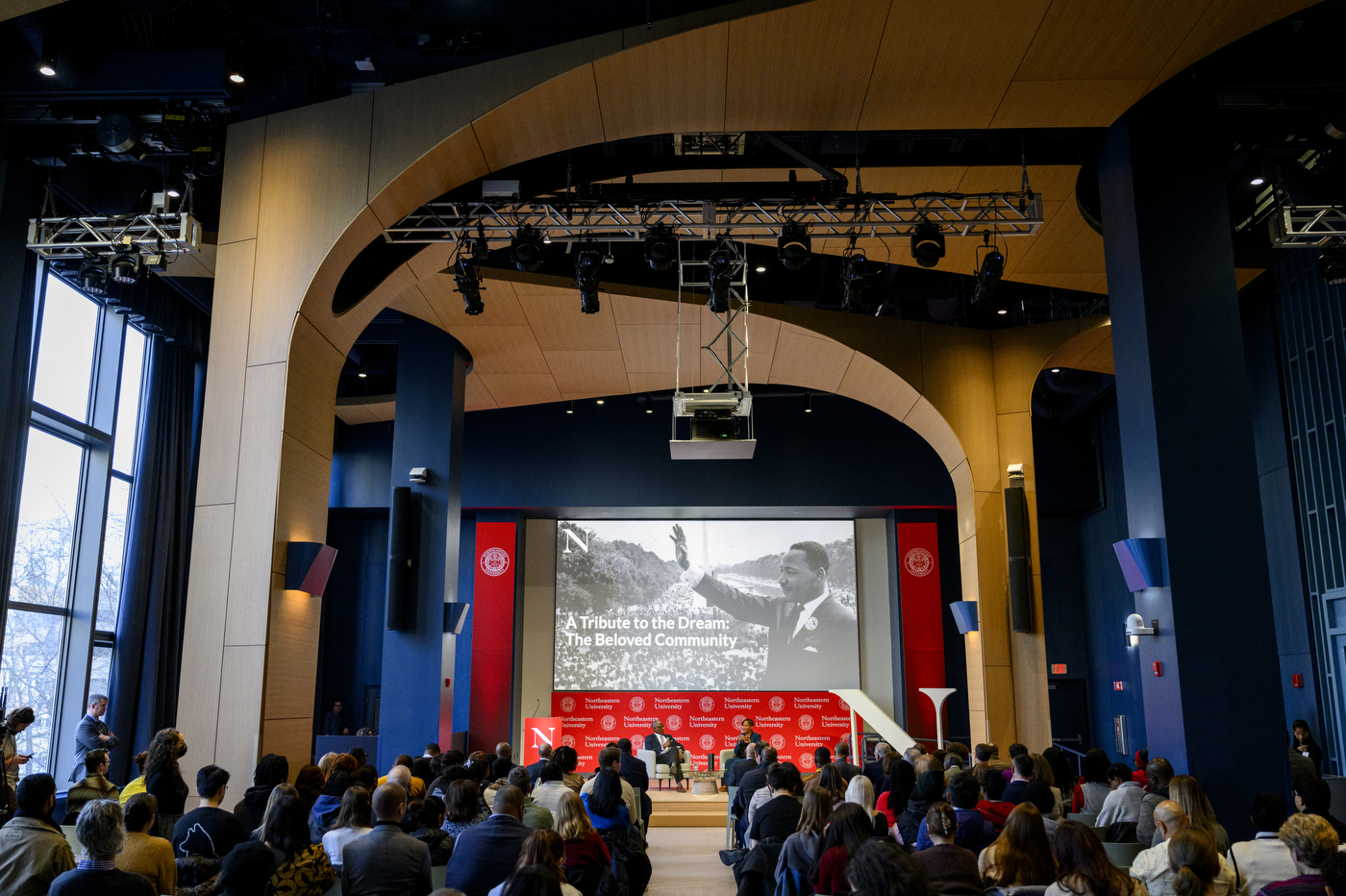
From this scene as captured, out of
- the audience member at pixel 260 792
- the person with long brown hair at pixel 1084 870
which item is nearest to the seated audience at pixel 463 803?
the audience member at pixel 260 792

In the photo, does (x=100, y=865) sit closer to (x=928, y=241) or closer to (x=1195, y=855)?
(x=1195, y=855)

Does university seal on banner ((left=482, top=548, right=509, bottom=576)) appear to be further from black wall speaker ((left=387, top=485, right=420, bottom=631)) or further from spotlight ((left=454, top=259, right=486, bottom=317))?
spotlight ((left=454, top=259, right=486, bottom=317))

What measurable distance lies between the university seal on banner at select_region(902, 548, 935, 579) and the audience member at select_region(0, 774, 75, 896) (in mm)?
13891

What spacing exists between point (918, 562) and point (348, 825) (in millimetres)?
13120

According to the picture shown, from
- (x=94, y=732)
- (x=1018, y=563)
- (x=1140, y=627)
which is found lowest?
(x=94, y=732)

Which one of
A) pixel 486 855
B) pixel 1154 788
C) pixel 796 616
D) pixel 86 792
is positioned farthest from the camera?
pixel 796 616

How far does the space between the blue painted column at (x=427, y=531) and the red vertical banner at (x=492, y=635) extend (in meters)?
4.02

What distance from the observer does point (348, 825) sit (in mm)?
4320

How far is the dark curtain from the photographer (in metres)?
11.3

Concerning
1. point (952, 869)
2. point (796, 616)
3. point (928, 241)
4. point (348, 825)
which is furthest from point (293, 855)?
point (796, 616)

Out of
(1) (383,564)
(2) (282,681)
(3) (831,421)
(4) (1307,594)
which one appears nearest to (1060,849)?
(2) (282,681)

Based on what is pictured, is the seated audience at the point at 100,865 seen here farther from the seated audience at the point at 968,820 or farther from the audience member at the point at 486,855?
the seated audience at the point at 968,820

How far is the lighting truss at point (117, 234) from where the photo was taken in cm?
785

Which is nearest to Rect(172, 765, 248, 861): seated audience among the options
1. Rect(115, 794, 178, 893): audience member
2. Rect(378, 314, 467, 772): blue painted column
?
Rect(115, 794, 178, 893): audience member
